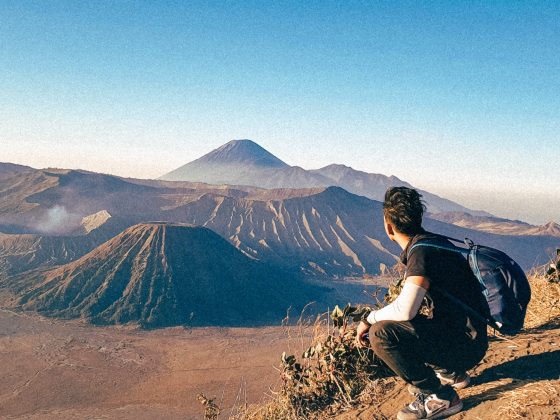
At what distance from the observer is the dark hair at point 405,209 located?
2986mm

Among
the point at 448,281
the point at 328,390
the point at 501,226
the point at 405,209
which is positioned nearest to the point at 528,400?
the point at 448,281

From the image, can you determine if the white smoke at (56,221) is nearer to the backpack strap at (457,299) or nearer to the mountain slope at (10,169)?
the mountain slope at (10,169)

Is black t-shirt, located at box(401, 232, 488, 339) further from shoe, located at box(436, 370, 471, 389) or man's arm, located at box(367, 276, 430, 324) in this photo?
shoe, located at box(436, 370, 471, 389)

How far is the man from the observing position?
2863 millimetres

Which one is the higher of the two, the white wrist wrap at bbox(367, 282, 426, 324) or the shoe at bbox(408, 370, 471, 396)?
the white wrist wrap at bbox(367, 282, 426, 324)

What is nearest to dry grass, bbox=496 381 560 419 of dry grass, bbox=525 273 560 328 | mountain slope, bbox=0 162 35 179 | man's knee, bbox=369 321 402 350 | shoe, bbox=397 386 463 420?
shoe, bbox=397 386 463 420

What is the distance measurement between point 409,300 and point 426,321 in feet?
1.26

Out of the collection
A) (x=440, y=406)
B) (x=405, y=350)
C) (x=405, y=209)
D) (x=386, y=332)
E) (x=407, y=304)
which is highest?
(x=405, y=209)

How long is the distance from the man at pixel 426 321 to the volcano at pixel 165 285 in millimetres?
37199

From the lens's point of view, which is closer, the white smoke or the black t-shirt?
the black t-shirt

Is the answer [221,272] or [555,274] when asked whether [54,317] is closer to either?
[221,272]

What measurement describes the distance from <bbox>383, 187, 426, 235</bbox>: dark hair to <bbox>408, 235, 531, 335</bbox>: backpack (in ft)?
0.59

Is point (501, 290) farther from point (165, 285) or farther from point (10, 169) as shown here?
point (10, 169)

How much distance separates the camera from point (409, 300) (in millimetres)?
2832
